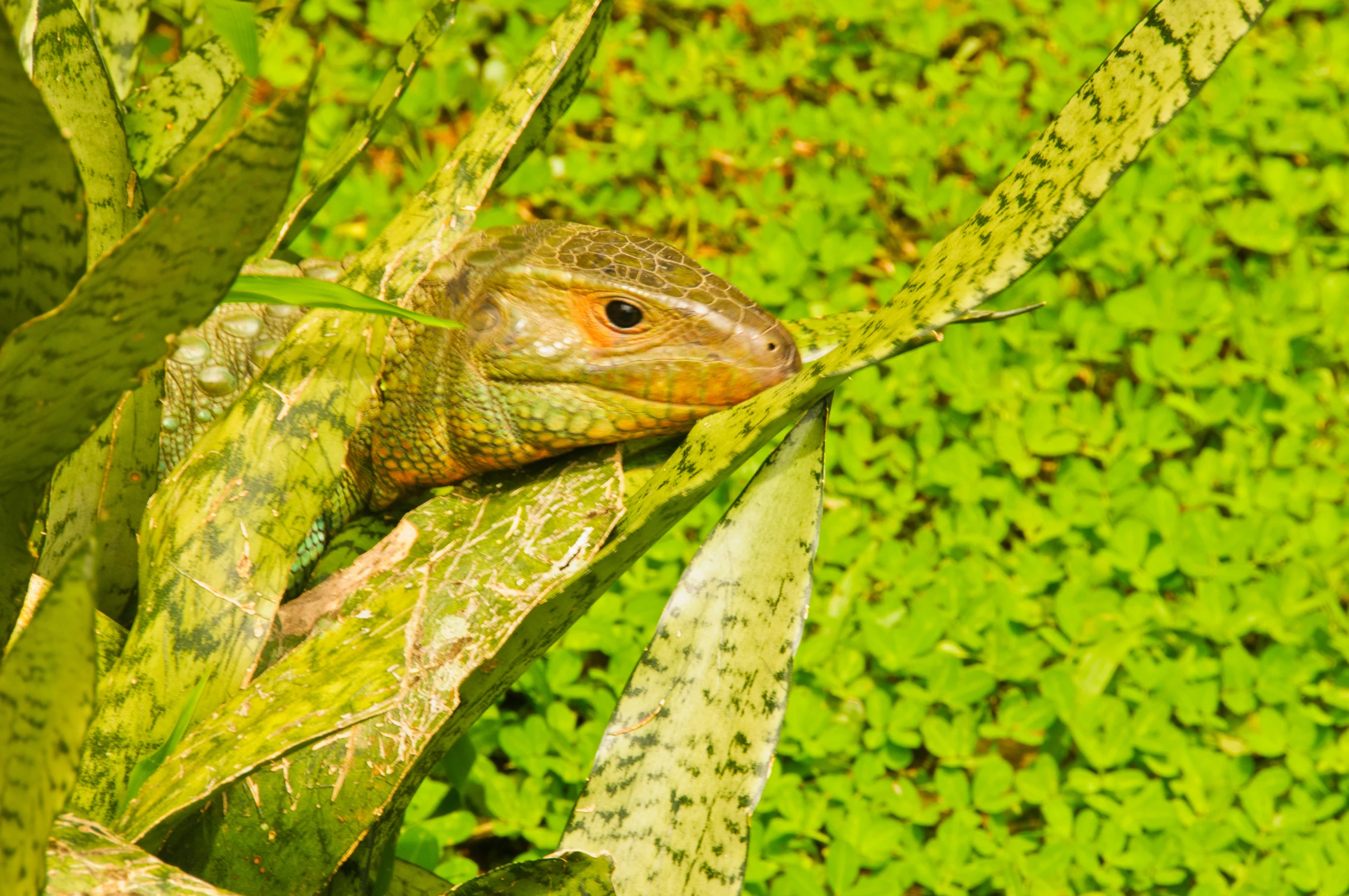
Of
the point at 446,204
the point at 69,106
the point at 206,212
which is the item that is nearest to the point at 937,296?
the point at 206,212

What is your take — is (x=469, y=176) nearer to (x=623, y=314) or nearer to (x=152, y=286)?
(x=623, y=314)

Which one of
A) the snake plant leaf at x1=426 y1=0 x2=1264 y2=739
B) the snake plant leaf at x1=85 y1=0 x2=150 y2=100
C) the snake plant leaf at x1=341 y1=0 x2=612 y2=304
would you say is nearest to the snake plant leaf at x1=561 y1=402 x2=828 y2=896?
the snake plant leaf at x1=426 y1=0 x2=1264 y2=739

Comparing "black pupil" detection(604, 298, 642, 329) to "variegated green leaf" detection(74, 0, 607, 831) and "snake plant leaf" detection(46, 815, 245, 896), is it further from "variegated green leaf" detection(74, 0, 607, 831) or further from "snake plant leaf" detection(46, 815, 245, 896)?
"snake plant leaf" detection(46, 815, 245, 896)

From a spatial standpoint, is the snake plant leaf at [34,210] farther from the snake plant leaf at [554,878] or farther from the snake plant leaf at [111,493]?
the snake plant leaf at [554,878]

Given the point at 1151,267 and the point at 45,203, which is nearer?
the point at 45,203

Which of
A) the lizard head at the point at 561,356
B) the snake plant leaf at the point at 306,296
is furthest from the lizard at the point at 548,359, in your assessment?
the snake plant leaf at the point at 306,296

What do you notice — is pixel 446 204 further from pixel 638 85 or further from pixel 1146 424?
pixel 638 85
